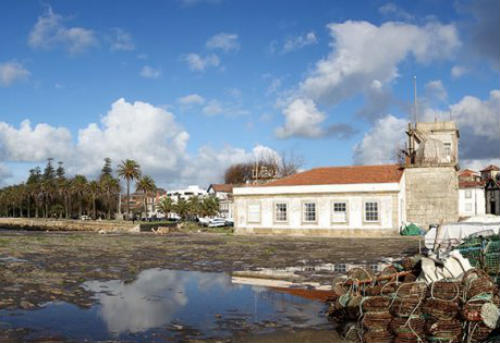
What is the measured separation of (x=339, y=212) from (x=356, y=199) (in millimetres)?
1591

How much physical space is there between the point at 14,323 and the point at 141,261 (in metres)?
10.9

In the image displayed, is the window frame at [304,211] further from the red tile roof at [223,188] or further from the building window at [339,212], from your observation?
the red tile roof at [223,188]

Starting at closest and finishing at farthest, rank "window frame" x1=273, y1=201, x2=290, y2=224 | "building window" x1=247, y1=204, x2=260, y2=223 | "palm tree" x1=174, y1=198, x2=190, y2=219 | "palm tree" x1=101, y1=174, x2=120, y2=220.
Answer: "window frame" x1=273, y1=201, x2=290, y2=224
"building window" x1=247, y1=204, x2=260, y2=223
"palm tree" x1=174, y1=198, x2=190, y2=219
"palm tree" x1=101, y1=174, x2=120, y2=220

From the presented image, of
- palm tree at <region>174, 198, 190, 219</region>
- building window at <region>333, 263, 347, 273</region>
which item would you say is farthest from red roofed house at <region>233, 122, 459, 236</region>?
palm tree at <region>174, 198, 190, 219</region>

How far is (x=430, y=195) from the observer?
1582 inches

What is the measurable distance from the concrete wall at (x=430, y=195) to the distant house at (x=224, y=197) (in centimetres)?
4982

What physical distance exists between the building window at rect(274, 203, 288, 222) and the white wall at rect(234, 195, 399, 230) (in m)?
0.26

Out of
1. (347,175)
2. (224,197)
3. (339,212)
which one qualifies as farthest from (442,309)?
(224,197)

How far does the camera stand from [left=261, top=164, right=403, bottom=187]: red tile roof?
37.6 meters

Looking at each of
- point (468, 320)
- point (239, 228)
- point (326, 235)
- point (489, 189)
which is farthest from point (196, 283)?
point (489, 189)

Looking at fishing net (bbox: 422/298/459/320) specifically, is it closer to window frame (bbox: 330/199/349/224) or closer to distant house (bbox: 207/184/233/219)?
window frame (bbox: 330/199/349/224)

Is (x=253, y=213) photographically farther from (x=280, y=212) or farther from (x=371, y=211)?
(x=371, y=211)

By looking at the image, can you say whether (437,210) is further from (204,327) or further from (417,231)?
(204,327)

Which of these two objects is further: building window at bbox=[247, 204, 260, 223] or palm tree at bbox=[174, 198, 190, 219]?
palm tree at bbox=[174, 198, 190, 219]
